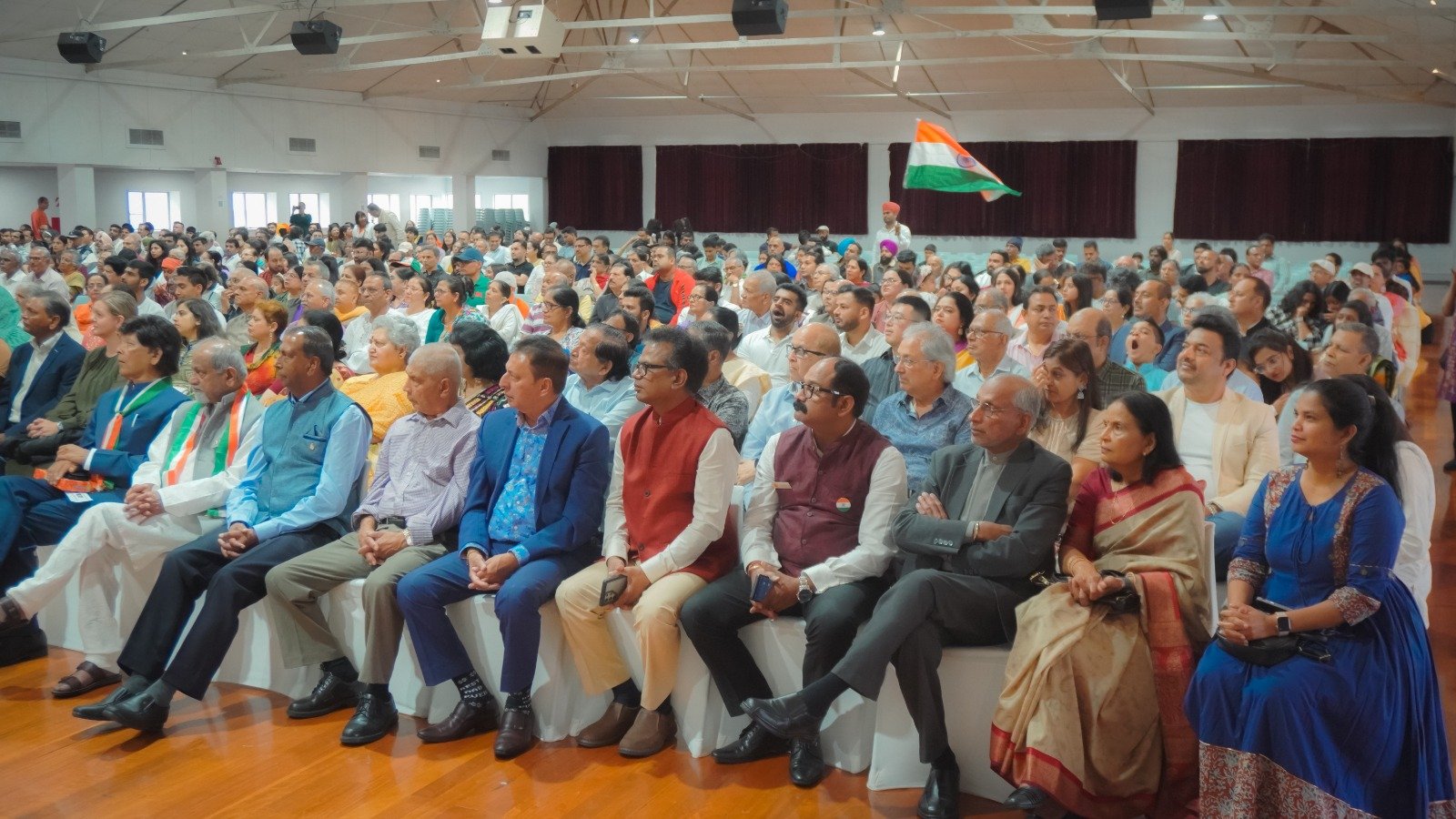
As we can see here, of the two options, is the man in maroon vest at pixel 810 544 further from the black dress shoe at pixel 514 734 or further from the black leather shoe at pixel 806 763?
the black dress shoe at pixel 514 734

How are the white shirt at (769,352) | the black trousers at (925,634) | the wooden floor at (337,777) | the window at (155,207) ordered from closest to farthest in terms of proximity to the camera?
1. the black trousers at (925,634)
2. the wooden floor at (337,777)
3. the white shirt at (769,352)
4. the window at (155,207)

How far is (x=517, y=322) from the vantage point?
23.5ft

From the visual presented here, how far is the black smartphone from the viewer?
318 cm

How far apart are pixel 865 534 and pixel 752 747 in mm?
648

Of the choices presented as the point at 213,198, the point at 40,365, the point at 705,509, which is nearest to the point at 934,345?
the point at 705,509

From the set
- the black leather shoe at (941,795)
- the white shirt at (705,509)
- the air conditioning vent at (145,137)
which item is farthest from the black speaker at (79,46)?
the black leather shoe at (941,795)

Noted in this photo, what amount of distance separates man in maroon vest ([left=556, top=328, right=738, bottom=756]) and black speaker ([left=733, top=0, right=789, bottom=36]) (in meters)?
7.17

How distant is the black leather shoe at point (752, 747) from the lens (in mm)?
3254

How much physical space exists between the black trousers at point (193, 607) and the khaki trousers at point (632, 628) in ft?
3.28

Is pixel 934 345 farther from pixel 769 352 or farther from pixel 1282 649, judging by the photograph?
pixel 769 352

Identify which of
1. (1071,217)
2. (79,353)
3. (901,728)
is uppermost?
(1071,217)

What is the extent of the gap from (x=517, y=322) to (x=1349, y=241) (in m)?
14.4

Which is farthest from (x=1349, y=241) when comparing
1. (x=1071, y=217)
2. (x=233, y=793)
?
(x=233, y=793)

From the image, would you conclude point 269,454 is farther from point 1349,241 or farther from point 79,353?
point 1349,241
